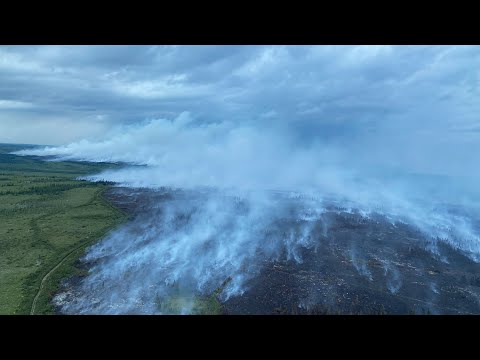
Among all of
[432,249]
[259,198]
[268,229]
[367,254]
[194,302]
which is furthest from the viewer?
[259,198]

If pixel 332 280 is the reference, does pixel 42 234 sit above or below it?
above

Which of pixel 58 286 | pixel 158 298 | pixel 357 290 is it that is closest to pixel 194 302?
pixel 158 298

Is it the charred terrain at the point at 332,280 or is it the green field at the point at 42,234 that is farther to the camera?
the green field at the point at 42,234

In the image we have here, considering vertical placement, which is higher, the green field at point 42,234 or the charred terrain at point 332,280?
the green field at point 42,234

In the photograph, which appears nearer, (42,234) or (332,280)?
(332,280)
